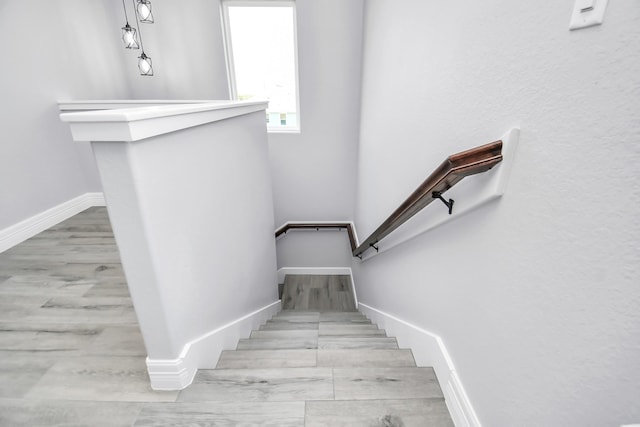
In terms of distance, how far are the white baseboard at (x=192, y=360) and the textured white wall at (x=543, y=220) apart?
1081mm

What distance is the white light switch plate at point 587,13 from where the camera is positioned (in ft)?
1.70

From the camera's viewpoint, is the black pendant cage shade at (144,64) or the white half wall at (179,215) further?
the black pendant cage shade at (144,64)

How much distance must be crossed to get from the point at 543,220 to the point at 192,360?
1395 millimetres

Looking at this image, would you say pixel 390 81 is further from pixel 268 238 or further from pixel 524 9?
pixel 268 238

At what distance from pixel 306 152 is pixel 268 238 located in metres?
1.52

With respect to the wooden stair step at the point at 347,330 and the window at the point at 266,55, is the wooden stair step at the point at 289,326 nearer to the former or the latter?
the wooden stair step at the point at 347,330

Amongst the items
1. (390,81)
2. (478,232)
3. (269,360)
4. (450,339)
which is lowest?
(269,360)

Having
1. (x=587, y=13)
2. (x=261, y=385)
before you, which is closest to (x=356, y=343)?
(x=261, y=385)

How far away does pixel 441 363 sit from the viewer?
4.01 feet

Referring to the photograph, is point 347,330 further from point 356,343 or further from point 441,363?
point 441,363

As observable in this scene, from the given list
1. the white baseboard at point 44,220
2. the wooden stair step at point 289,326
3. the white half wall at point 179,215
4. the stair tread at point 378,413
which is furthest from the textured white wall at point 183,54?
the stair tread at point 378,413

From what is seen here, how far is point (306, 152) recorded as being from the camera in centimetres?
379

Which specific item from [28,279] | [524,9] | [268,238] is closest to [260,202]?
[268,238]

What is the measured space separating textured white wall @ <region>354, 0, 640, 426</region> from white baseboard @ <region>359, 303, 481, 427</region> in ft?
0.15
